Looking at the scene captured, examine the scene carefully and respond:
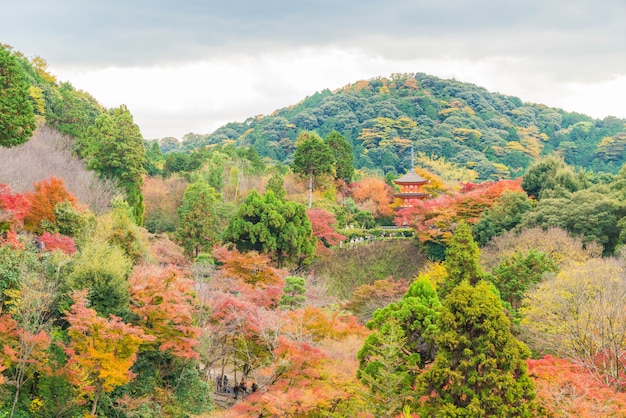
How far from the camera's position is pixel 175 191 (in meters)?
42.4

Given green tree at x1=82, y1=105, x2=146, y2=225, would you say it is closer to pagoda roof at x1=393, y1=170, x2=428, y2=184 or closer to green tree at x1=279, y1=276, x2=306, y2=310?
green tree at x1=279, y1=276, x2=306, y2=310

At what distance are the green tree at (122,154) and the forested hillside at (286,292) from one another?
0.11 m

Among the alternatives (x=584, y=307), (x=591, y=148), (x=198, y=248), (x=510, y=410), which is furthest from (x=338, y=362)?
(x=591, y=148)

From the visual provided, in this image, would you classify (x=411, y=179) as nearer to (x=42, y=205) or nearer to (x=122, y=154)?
(x=122, y=154)

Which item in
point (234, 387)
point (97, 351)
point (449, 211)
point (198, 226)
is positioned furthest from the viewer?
point (449, 211)

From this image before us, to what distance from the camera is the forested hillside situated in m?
15.0

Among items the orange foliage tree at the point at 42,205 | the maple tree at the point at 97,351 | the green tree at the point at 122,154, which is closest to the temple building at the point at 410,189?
the green tree at the point at 122,154

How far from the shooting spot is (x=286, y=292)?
23172 millimetres

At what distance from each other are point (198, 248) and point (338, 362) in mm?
15037

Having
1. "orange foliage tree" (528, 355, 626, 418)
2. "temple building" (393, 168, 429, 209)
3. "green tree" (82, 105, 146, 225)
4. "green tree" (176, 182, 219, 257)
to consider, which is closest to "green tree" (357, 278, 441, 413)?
"orange foliage tree" (528, 355, 626, 418)

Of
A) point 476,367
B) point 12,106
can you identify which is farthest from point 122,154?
point 476,367

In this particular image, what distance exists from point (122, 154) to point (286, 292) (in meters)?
14.8

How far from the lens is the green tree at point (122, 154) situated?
1300 inches

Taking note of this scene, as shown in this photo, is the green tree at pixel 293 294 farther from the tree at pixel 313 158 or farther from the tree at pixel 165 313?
the tree at pixel 313 158
